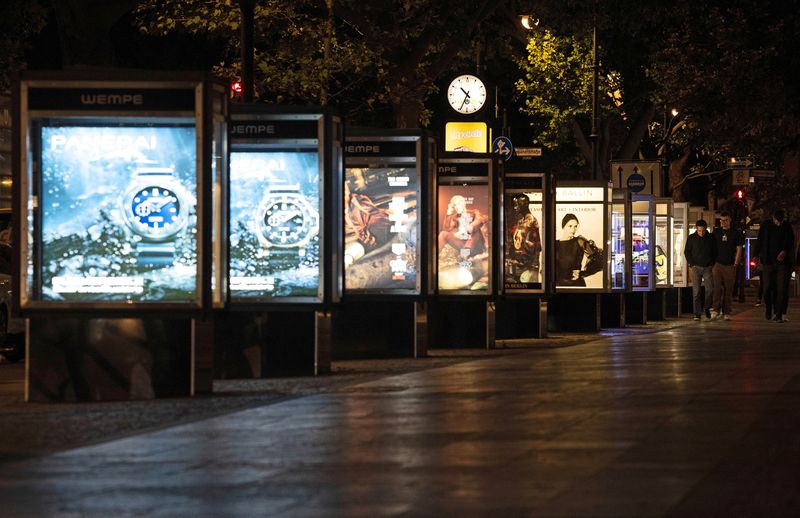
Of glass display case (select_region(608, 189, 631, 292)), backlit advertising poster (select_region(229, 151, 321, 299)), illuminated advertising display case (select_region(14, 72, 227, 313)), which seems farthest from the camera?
glass display case (select_region(608, 189, 631, 292))

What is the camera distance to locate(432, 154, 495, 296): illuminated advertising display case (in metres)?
22.2

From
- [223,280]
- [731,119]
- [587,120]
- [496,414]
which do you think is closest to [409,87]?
[731,119]

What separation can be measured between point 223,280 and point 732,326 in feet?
49.6

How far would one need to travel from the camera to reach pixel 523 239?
83.0 ft

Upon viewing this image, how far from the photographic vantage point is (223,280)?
15.3 metres

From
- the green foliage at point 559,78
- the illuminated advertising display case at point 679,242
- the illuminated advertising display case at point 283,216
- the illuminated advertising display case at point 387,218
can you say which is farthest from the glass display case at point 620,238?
the green foliage at point 559,78

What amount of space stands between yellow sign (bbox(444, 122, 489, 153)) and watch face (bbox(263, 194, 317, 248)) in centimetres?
1461

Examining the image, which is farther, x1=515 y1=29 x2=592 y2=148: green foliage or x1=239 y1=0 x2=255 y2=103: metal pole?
x1=515 y1=29 x2=592 y2=148: green foliage

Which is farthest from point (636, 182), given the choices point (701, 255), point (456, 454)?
point (456, 454)

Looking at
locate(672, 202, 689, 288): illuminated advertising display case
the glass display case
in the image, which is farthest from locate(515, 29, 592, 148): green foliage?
the glass display case

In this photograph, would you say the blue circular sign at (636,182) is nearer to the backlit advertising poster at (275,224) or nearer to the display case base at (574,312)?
the display case base at (574,312)

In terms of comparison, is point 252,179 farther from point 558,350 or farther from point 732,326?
point 732,326

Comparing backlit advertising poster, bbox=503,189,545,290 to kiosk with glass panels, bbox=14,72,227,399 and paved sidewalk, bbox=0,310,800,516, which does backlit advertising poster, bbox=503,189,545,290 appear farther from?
kiosk with glass panels, bbox=14,72,227,399

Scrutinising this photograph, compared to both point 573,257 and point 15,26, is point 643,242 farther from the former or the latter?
point 15,26
